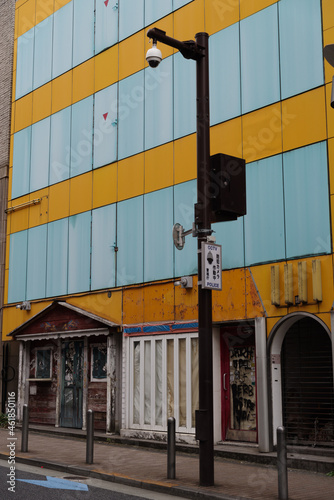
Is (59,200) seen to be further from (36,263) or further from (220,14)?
(220,14)

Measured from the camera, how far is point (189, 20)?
1541 cm

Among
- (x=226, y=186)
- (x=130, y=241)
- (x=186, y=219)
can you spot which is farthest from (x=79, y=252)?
(x=226, y=186)

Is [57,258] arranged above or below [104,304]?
above

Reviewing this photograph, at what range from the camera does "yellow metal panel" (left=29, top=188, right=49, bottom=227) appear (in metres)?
19.3

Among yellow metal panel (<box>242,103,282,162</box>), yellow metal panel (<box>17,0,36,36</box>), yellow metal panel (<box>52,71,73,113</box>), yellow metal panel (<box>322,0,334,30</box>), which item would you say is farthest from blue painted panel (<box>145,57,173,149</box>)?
yellow metal panel (<box>17,0,36,36</box>)

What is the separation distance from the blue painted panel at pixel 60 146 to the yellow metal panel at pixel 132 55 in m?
2.56

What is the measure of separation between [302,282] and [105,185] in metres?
7.33

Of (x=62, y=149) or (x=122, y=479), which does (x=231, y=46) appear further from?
(x=122, y=479)

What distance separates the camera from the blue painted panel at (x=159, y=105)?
15.6 metres

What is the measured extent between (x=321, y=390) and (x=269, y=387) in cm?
104

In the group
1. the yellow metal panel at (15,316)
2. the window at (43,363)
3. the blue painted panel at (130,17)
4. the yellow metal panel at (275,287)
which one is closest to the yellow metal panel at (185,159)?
the yellow metal panel at (275,287)

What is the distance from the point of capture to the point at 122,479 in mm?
9703

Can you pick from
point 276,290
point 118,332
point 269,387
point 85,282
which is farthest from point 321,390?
point 85,282

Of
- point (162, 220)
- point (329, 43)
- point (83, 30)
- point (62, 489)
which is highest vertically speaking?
point (83, 30)
